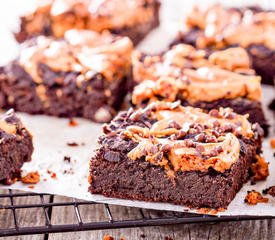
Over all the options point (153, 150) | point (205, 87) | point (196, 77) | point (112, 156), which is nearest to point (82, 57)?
point (196, 77)

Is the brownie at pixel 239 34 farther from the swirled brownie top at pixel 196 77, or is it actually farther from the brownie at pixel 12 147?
the brownie at pixel 12 147

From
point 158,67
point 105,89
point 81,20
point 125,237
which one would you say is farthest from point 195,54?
point 125,237

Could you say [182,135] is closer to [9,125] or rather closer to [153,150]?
[153,150]

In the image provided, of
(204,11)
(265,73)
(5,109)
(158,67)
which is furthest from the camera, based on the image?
(204,11)

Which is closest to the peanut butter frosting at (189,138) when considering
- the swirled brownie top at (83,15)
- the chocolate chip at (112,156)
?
the chocolate chip at (112,156)

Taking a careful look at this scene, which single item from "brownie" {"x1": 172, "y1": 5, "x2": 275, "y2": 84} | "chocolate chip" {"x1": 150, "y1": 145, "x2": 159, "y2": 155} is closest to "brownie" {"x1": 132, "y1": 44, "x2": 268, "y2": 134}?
"brownie" {"x1": 172, "y1": 5, "x2": 275, "y2": 84}

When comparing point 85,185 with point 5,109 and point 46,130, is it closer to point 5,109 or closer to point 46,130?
point 46,130
